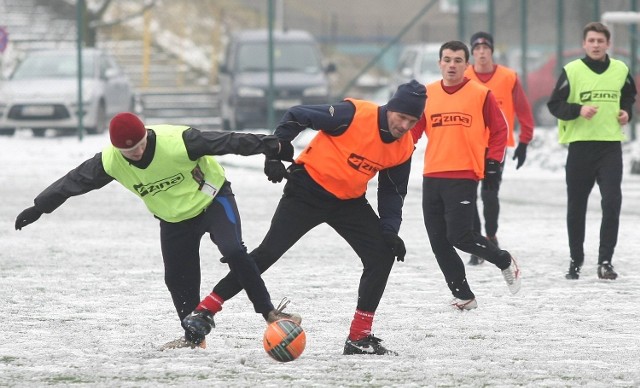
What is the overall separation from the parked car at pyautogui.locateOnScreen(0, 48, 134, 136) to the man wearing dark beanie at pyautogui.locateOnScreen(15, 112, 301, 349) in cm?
1866

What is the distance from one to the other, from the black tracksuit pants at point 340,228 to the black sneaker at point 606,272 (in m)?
3.21

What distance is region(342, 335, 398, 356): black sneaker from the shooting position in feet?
25.8

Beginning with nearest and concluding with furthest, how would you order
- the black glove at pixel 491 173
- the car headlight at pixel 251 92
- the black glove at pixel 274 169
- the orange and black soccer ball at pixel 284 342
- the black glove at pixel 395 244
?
the orange and black soccer ball at pixel 284 342 → the black glove at pixel 274 169 → the black glove at pixel 395 244 → the black glove at pixel 491 173 → the car headlight at pixel 251 92

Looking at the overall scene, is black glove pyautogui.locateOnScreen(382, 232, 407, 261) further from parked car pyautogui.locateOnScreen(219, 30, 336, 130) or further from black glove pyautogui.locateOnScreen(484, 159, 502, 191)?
parked car pyautogui.locateOnScreen(219, 30, 336, 130)

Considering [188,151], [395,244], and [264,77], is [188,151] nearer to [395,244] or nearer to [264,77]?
[395,244]

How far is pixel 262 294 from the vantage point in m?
7.73

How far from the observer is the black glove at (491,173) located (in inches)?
395

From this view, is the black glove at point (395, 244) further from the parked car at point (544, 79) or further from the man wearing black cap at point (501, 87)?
the parked car at point (544, 79)

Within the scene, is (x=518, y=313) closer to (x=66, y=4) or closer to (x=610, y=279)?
(x=610, y=279)

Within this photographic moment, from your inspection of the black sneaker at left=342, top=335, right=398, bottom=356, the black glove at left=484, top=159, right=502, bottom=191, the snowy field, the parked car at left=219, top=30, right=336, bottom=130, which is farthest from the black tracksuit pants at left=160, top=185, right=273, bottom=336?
the parked car at left=219, top=30, right=336, bottom=130

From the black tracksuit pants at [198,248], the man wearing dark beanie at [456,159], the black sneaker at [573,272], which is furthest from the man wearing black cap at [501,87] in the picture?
the black tracksuit pants at [198,248]

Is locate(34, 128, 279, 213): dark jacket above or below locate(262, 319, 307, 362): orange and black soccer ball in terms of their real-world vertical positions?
above

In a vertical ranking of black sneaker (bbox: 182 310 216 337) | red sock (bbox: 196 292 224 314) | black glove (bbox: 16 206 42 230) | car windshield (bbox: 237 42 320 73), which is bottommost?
car windshield (bbox: 237 42 320 73)

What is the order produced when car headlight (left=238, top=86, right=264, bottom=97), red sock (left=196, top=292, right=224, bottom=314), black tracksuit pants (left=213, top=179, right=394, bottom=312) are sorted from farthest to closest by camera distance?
1. car headlight (left=238, top=86, right=264, bottom=97)
2. black tracksuit pants (left=213, top=179, right=394, bottom=312)
3. red sock (left=196, top=292, right=224, bottom=314)
